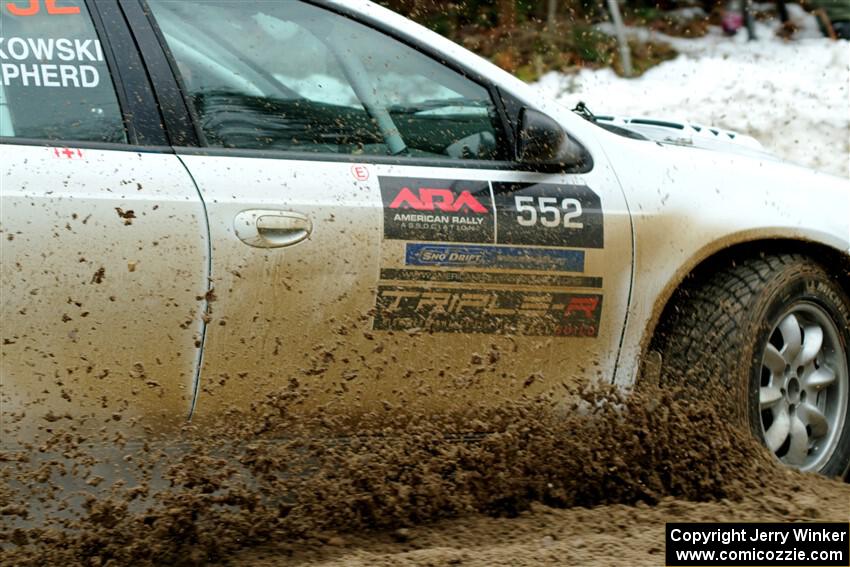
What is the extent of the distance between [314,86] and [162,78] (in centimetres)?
50

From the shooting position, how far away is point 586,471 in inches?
162

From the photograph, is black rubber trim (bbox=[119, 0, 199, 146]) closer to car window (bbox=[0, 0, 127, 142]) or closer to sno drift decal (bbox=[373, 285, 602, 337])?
car window (bbox=[0, 0, 127, 142])

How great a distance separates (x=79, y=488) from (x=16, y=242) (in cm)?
70

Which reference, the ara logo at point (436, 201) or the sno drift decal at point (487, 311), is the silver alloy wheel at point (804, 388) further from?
the ara logo at point (436, 201)

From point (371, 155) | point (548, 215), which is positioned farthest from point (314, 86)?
point (548, 215)

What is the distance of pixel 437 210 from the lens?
Result: 3873 millimetres

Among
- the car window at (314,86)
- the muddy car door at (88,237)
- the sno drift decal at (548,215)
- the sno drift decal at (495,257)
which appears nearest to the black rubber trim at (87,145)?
the muddy car door at (88,237)

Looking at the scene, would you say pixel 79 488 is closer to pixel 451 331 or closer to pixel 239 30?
pixel 451 331

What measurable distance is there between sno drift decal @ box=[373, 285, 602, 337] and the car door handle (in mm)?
299

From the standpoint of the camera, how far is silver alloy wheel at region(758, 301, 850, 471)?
14.6 feet

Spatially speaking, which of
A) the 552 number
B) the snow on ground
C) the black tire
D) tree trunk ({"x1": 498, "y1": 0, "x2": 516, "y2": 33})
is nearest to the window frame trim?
the 552 number

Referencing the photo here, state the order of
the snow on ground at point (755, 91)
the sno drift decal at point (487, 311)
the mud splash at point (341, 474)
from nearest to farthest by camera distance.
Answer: the mud splash at point (341, 474), the sno drift decal at point (487, 311), the snow on ground at point (755, 91)

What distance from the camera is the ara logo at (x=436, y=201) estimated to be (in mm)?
3848

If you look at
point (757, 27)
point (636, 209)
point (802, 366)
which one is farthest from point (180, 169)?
point (757, 27)
